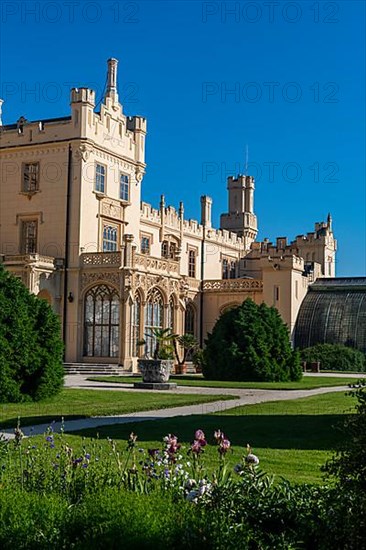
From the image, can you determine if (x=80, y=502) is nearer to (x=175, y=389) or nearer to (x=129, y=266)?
(x=175, y=389)

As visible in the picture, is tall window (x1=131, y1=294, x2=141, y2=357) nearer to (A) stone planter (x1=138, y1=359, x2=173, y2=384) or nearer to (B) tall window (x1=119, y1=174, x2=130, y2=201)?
(B) tall window (x1=119, y1=174, x2=130, y2=201)

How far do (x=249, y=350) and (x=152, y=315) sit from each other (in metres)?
8.39

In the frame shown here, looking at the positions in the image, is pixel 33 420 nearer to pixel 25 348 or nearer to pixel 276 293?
pixel 25 348

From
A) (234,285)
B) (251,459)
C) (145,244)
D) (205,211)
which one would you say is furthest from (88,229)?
(251,459)

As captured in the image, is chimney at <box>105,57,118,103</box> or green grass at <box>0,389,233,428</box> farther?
chimney at <box>105,57,118,103</box>

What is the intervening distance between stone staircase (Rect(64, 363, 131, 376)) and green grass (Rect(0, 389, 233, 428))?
11.5 metres

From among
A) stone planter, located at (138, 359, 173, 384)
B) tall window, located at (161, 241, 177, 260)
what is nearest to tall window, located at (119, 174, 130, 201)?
tall window, located at (161, 241, 177, 260)

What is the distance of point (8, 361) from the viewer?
16906mm

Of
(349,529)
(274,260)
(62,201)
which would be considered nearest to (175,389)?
(62,201)

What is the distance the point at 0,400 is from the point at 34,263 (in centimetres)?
1668

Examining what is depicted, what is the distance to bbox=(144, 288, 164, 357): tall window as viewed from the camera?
35406 millimetres

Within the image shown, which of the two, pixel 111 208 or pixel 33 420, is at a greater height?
pixel 111 208

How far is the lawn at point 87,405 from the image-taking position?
13.6 metres

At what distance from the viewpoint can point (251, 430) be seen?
39.5ft
